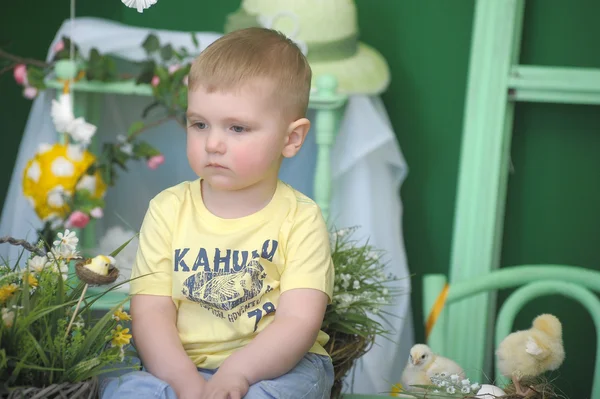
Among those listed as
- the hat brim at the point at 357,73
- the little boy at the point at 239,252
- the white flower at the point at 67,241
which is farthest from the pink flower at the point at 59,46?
the white flower at the point at 67,241

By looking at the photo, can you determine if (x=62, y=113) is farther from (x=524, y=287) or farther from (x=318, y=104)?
(x=524, y=287)

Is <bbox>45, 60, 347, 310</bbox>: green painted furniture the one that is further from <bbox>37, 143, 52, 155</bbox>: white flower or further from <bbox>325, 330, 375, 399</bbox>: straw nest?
<bbox>325, 330, 375, 399</bbox>: straw nest

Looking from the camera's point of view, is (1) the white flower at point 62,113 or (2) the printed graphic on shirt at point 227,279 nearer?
(2) the printed graphic on shirt at point 227,279

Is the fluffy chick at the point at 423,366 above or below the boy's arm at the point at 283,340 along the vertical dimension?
below

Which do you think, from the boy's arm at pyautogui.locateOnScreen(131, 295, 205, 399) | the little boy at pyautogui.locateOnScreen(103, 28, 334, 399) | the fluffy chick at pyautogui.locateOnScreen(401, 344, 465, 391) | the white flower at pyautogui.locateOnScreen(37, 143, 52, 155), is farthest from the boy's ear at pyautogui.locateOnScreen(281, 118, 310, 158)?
the white flower at pyautogui.locateOnScreen(37, 143, 52, 155)

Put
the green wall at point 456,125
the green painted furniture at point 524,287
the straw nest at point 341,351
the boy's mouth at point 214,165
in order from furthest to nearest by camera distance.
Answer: the green wall at point 456,125
the green painted furniture at point 524,287
the straw nest at point 341,351
the boy's mouth at point 214,165

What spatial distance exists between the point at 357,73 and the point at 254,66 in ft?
2.79

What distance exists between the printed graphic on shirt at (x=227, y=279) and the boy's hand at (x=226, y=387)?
10cm

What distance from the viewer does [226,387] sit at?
1.02 m

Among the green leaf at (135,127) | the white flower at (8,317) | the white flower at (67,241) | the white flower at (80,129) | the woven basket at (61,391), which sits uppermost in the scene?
the green leaf at (135,127)

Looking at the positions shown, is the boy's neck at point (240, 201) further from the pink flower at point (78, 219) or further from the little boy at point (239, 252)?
the pink flower at point (78, 219)

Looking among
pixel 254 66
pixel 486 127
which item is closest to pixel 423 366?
pixel 254 66

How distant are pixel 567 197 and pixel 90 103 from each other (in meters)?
1.13

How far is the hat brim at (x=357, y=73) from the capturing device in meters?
1.90
